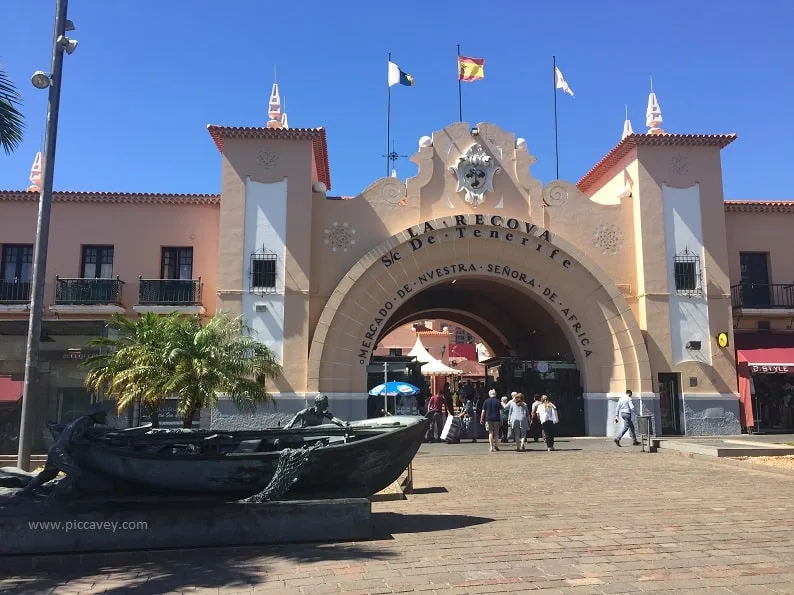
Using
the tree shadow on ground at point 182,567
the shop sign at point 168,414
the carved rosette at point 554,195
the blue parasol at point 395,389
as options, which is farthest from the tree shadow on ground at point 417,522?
the carved rosette at point 554,195

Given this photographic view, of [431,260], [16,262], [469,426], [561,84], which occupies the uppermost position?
[561,84]

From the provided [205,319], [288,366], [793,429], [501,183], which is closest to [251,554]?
[288,366]

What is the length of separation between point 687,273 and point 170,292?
17262 millimetres

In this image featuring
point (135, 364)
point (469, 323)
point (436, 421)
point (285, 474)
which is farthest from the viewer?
point (469, 323)

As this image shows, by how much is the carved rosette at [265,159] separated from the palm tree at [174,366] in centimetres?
667

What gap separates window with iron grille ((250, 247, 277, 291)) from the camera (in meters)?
21.2

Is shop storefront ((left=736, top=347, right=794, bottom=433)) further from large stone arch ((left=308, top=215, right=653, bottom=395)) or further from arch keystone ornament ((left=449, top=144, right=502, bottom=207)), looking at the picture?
arch keystone ornament ((left=449, top=144, right=502, bottom=207))

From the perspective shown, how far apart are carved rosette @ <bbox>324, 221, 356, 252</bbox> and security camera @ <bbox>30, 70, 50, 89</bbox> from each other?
1165 cm

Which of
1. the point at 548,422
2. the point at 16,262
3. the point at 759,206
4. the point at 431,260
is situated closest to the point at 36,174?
the point at 16,262

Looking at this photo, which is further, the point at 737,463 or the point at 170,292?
the point at 170,292

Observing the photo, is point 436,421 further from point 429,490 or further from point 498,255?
point 429,490

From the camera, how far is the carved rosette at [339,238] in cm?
2203

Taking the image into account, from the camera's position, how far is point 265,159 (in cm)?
2191

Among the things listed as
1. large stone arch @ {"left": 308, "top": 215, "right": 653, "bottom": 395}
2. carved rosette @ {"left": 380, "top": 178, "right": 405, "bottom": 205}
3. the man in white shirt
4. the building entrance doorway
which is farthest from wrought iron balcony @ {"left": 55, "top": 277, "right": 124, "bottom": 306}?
the building entrance doorway
